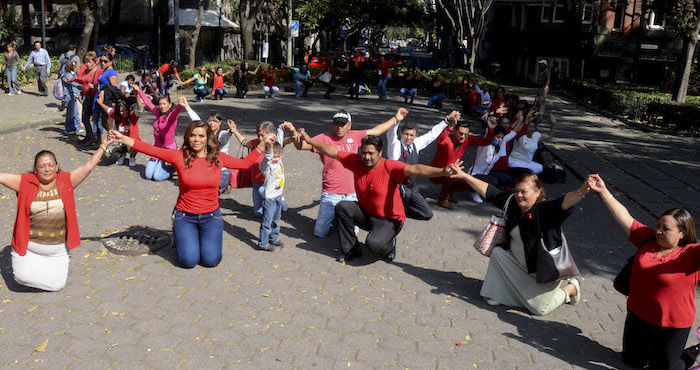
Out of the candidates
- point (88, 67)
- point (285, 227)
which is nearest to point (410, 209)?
point (285, 227)

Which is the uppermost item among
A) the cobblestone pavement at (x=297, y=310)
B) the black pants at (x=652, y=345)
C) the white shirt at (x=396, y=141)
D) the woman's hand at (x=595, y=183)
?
the woman's hand at (x=595, y=183)

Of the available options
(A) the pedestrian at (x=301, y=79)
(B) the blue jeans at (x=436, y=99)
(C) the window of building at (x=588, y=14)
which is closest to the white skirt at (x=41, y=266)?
(B) the blue jeans at (x=436, y=99)

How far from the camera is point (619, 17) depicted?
36656mm

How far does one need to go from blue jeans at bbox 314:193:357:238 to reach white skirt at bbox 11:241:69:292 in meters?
3.24

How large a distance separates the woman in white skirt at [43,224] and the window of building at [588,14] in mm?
36558

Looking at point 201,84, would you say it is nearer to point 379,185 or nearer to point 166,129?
point 166,129

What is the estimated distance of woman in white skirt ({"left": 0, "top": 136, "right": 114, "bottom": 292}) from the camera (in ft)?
19.4

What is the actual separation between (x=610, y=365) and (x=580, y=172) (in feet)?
27.8


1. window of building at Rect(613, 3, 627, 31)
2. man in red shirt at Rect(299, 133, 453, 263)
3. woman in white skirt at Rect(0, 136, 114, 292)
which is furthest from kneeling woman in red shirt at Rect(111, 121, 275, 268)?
window of building at Rect(613, 3, 627, 31)

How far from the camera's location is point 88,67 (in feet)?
42.7

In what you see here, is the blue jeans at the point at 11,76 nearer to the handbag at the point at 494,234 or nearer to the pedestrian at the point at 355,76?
the pedestrian at the point at 355,76

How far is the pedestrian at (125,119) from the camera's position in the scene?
11.6 m

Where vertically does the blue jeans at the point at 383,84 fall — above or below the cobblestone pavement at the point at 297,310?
above

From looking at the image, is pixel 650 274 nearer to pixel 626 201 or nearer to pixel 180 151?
pixel 180 151
